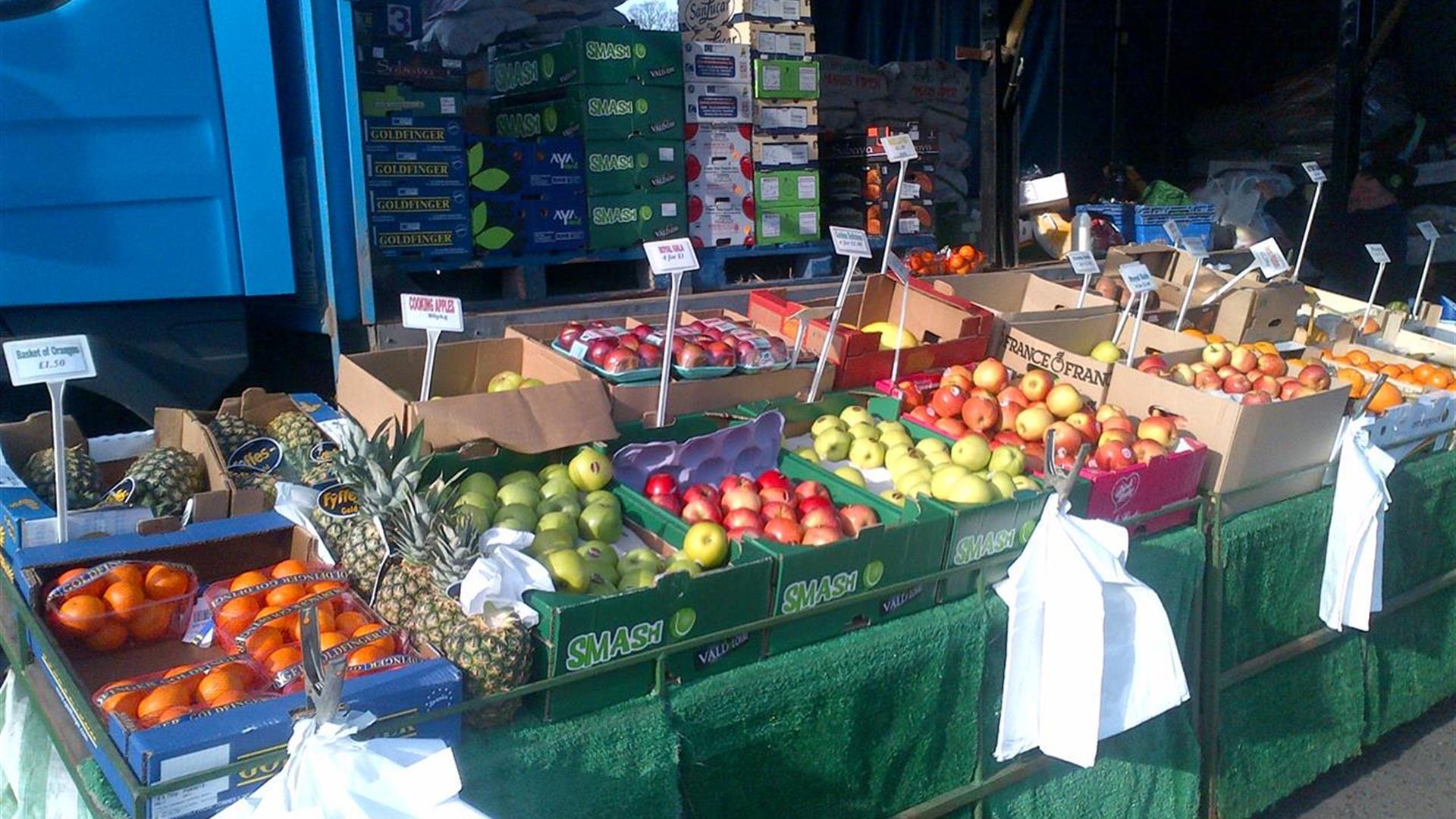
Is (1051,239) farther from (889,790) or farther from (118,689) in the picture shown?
(118,689)

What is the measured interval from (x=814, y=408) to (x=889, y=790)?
1311mm

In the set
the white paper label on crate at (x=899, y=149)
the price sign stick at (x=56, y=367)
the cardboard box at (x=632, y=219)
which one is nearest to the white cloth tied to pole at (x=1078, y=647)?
the white paper label on crate at (x=899, y=149)

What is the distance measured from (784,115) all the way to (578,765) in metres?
4.47

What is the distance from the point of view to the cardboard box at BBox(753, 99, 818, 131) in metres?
5.90

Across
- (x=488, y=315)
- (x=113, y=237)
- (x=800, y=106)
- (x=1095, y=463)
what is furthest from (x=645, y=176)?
(x=1095, y=463)

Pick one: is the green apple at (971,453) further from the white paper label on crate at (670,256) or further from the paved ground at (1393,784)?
the paved ground at (1393,784)

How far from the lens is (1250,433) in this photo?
330cm

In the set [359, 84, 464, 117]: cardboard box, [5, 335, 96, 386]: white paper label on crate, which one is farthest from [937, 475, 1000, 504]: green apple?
[359, 84, 464, 117]: cardboard box

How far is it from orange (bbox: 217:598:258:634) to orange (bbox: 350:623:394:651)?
0.75 ft

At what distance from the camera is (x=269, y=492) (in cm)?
274

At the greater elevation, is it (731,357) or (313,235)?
(313,235)

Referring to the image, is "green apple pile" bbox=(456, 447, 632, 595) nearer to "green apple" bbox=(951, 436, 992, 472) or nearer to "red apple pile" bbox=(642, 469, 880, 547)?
"red apple pile" bbox=(642, 469, 880, 547)

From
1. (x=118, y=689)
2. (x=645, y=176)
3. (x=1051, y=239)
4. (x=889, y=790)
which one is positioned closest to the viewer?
(x=118, y=689)

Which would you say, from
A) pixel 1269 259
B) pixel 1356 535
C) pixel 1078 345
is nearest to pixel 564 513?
pixel 1356 535
